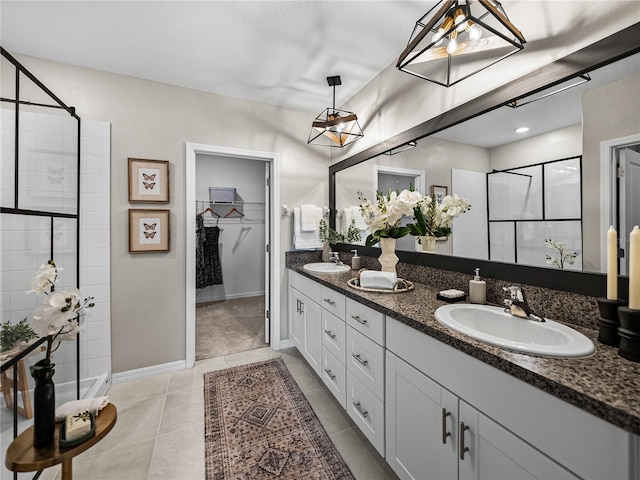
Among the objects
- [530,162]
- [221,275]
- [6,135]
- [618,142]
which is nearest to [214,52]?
[6,135]

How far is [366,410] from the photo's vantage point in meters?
1.47

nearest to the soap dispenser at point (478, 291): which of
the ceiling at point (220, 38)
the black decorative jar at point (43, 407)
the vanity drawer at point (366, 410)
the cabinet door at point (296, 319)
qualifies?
the vanity drawer at point (366, 410)

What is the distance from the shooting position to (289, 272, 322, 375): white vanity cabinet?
2.10 m

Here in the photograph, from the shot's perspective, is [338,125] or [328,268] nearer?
Result: [338,125]

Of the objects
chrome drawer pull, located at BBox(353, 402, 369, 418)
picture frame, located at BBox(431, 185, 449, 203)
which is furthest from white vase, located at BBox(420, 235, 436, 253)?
chrome drawer pull, located at BBox(353, 402, 369, 418)

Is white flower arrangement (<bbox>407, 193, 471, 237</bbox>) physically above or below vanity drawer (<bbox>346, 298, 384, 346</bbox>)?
above

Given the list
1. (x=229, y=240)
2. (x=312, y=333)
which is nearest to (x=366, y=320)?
(x=312, y=333)

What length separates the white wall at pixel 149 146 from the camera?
85.5 inches

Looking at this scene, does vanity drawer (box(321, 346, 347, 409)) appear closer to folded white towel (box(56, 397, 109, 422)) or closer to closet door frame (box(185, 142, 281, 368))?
closet door frame (box(185, 142, 281, 368))

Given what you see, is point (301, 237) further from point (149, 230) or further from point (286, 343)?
point (149, 230)

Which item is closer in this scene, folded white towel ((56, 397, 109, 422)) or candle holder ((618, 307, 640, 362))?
candle holder ((618, 307, 640, 362))

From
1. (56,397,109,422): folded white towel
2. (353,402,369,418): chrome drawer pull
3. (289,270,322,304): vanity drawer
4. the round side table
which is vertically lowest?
(353,402,369,418): chrome drawer pull

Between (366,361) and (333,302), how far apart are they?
1.52 ft

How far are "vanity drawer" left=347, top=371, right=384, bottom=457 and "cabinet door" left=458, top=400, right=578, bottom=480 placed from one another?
470 mm
